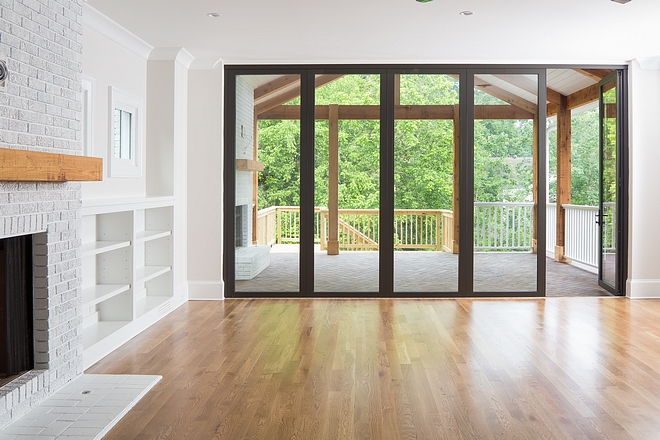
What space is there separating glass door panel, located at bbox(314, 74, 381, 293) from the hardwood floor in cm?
63

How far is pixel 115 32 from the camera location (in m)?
5.20

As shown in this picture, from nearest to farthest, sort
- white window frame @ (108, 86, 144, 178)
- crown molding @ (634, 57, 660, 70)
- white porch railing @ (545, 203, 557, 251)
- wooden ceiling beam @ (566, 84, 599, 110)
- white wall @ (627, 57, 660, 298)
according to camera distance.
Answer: white window frame @ (108, 86, 144, 178) < crown molding @ (634, 57, 660, 70) < white wall @ (627, 57, 660, 298) < wooden ceiling beam @ (566, 84, 599, 110) < white porch railing @ (545, 203, 557, 251)

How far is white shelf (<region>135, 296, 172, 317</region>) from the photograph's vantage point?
17.3ft

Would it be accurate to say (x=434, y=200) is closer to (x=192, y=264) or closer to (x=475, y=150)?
(x=475, y=150)

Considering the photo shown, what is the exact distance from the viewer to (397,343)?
469cm

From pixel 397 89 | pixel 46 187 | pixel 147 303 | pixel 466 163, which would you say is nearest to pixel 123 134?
pixel 147 303

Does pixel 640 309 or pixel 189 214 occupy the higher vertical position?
pixel 189 214

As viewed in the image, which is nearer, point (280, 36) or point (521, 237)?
point (280, 36)

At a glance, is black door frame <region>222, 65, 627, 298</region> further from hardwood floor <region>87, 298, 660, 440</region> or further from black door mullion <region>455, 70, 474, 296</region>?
hardwood floor <region>87, 298, 660, 440</region>

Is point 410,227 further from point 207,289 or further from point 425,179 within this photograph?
point 207,289

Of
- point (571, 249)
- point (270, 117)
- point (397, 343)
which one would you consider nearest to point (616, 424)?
point (397, 343)

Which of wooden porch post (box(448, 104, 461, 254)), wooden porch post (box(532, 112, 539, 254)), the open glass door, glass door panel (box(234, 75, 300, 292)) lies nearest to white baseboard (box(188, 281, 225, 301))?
glass door panel (box(234, 75, 300, 292))

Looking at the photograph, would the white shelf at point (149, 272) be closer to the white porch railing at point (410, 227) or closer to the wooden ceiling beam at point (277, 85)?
the white porch railing at point (410, 227)

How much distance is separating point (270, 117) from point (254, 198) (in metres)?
0.92
